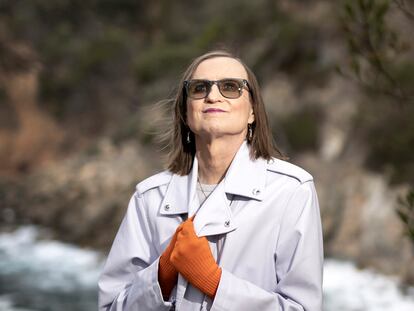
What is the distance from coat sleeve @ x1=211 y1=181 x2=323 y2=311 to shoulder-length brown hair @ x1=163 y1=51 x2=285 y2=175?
0.22 meters

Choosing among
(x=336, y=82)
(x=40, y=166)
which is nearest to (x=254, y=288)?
(x=336, y=82)

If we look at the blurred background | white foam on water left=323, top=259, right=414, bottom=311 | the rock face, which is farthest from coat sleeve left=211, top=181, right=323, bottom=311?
the rock face

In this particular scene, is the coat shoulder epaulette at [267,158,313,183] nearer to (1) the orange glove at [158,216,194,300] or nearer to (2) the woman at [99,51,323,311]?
(2) the woman at [99,51,323,311]

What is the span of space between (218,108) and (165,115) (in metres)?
0.48

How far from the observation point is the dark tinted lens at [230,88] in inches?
66.3

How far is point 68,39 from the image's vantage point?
21.4 meters

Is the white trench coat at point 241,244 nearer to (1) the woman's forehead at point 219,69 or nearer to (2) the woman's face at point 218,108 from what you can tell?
(2) the woman's face at point 218,108

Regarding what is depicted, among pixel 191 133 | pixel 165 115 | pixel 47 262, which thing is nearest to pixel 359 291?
pixel 47 262

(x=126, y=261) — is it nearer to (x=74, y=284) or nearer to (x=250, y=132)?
(x=250, y=132)

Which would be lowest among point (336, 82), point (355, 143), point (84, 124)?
point (84, 124)

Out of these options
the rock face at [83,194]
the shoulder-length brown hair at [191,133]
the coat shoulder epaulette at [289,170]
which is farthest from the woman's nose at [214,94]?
the rock face at [83,194]

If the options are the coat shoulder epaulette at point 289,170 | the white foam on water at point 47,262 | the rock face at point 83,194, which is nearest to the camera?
the coat shoulder epaulette at point 289,170

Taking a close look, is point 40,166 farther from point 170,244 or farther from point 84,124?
point 170,244

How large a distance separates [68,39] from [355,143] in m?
13.4
